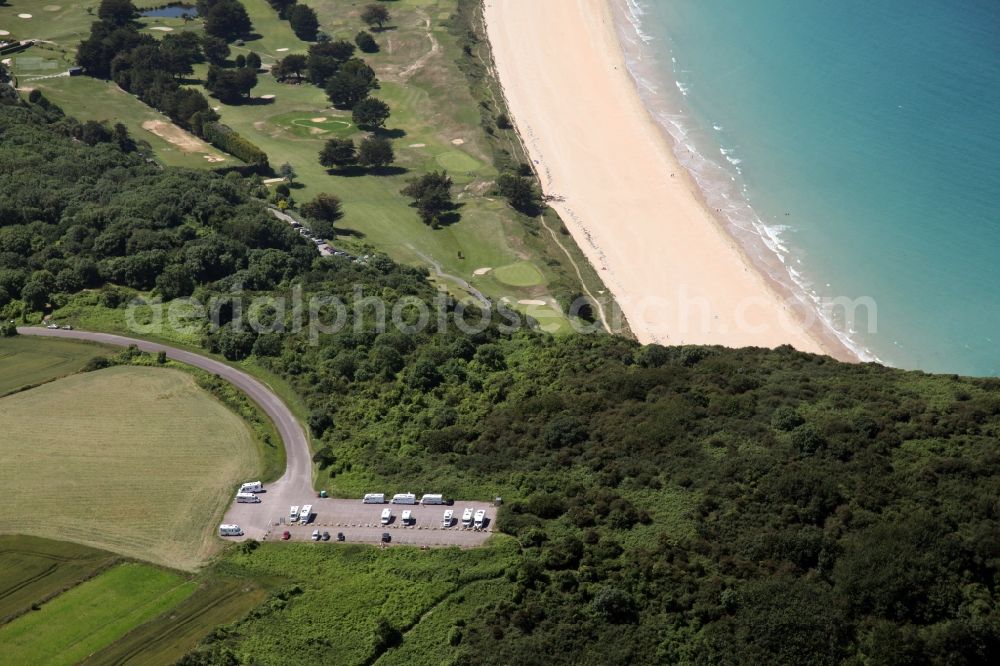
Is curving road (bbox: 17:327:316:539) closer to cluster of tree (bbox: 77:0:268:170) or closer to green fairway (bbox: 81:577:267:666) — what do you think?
green fairway (bbox: 81:577:267:666)

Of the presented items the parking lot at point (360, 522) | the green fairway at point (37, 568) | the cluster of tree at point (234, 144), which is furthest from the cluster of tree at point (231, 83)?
the green fairway at point (37, 568)

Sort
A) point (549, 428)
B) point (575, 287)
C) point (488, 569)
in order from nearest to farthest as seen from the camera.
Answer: point (488, 569) < point (549, 428) < point (575, 287)

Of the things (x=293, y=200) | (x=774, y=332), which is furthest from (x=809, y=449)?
(x=293, y=200)

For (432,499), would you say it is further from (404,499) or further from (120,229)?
(120,229)

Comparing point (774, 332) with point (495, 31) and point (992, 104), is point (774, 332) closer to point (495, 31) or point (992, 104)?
point (992, 104)

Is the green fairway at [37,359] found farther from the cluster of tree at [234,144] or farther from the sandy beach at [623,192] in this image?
the sandy beach at [623,192]

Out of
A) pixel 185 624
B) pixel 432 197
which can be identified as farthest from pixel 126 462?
pixel 432 197

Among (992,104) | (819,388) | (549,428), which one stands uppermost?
(992,104)
